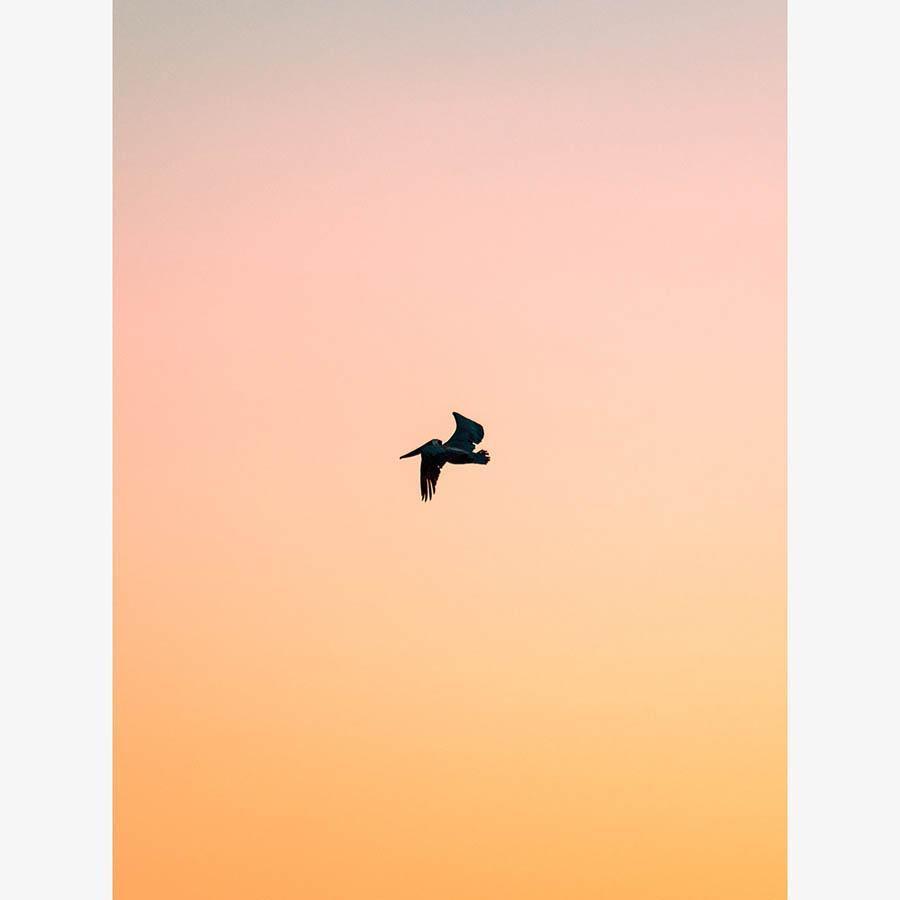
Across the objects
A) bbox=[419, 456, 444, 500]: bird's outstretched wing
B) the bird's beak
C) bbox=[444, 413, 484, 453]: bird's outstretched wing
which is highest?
bbox=[444, 413, 484, 453]: bird's outstretched wing

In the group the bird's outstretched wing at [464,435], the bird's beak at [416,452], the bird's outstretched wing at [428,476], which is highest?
the bird's outstretched wing at [464,435]

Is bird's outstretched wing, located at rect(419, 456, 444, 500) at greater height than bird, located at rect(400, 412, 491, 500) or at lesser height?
lesser

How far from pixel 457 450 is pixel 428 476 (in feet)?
0.37

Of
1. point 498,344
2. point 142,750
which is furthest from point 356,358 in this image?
point 142,750

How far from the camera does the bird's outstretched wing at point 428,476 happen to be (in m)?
3.54

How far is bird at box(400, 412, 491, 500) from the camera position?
139 inches

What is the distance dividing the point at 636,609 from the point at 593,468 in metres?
0.42

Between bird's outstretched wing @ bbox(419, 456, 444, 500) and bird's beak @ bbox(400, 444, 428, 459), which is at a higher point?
bird's beak @ bbox(400, 444, 428, 459)

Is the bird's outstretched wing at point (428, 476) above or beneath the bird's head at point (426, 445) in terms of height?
beneath

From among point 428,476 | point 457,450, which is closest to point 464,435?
point 457,450

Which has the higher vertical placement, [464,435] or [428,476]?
[464,435]

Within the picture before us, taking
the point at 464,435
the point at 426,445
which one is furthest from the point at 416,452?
the point at 464,435

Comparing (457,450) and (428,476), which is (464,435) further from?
(428,476)

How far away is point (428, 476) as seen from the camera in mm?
3559
